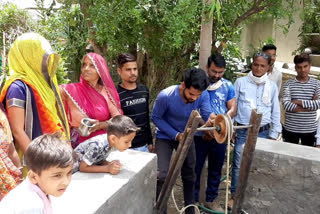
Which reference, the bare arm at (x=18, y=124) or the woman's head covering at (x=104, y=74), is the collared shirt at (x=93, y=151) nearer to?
the bare arm at (x=18, y=124)

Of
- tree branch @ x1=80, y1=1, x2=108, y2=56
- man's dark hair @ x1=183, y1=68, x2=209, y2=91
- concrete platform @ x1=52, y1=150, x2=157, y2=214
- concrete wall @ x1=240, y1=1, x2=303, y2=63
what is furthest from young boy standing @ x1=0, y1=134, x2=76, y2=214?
concrete wall @ x1=240, y1=1, x2=303, y2=63

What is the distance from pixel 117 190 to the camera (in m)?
1.96

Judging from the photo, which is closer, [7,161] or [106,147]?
[7,161]

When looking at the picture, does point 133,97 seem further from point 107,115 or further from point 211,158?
point 211,158

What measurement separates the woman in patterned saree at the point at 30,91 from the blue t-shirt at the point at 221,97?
63.3 inches

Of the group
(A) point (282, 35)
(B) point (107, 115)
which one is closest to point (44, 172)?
(B) point (107, 115)

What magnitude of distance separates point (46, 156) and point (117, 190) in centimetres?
68

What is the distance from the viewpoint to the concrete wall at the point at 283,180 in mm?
2795

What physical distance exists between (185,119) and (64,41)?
9.73 ft

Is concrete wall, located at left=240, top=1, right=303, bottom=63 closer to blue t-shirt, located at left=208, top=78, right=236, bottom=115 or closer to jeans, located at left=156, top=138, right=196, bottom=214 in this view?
blue t-shirt, located at left=208, top=78, right=236, bottom=115

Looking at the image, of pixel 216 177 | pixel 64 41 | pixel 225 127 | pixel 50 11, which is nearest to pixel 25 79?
pixel 225 127

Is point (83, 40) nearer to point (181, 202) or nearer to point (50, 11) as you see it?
point (50, 11)

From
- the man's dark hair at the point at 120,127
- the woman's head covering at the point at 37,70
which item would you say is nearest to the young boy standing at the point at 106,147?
the man's dark hair at the point at 120,127

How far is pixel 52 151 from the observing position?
1.41 m
